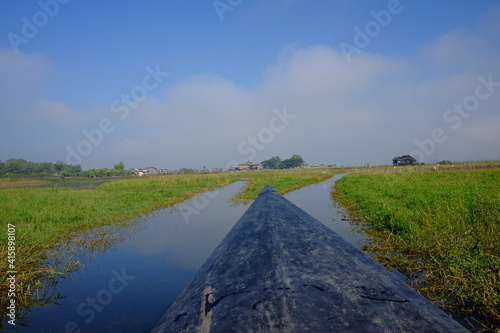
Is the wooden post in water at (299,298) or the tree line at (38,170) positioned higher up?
the tree line at (38,170)

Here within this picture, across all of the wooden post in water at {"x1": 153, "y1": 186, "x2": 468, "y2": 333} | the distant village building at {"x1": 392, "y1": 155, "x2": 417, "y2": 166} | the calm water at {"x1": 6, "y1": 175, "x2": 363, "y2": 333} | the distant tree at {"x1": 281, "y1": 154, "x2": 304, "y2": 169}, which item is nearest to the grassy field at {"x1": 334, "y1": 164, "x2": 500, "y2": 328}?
the calm water at {"x1": 6, "y1": 175, "x2": 363, "y2": 333}

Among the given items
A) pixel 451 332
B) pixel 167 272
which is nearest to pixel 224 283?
pixel 451 332

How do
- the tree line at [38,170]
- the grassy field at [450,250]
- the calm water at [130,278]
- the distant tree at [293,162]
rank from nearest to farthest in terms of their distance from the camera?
1. the grassy field at [450,250]
2. the calm water at [130,278]
3. the tree line at [38,170]
4. the distant tree at [293,162]

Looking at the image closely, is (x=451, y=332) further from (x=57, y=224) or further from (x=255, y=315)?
(x=57, y=224)

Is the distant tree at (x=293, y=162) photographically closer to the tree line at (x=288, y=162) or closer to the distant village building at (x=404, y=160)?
the tree line at (x=288, y=162)

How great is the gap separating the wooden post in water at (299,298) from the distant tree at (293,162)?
5018 inches

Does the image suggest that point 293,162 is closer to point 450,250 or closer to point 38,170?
point 38,170

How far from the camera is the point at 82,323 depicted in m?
3.24

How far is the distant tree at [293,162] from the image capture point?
5010 inches

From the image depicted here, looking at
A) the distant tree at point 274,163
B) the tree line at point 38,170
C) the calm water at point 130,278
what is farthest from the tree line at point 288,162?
the calm water at point 130,278

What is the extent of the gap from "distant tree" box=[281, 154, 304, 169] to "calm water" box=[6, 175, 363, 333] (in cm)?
12068

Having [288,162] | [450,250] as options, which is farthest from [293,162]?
[450,250]

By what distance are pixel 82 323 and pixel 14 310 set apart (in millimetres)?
1141

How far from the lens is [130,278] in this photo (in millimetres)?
4477
